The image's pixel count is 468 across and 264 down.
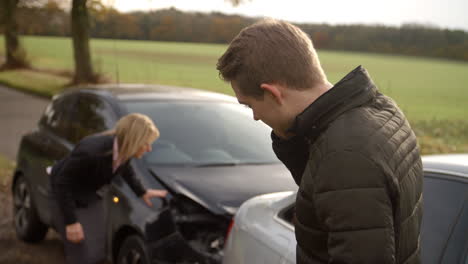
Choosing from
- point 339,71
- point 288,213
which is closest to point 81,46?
point 339,71

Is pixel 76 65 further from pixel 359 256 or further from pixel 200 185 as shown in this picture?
pixel 359 256

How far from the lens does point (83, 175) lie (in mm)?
4109

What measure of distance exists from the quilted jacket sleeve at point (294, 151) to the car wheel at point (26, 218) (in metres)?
4.37

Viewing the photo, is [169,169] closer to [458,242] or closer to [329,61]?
[458,242]

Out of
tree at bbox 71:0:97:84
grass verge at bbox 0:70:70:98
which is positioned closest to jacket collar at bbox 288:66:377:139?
tree at bbox 71:0:97:84

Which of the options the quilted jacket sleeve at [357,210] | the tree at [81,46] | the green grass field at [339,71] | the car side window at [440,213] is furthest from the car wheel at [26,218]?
the tree at [81,46]

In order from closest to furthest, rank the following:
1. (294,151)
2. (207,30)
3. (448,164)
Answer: (294,151) < (448,164) < (207,30)

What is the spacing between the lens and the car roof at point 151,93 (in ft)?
17.9

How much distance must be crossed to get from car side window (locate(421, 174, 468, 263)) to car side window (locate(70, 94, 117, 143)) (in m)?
3.14

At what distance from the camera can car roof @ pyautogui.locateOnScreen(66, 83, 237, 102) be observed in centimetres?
544

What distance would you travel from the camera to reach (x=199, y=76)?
30062 mm

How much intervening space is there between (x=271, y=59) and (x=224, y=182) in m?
2.83

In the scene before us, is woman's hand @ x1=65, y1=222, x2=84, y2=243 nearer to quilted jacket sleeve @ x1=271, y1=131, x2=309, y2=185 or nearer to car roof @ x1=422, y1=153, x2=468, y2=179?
car roof @ x1=422, y1=153, x2=468, y2=179

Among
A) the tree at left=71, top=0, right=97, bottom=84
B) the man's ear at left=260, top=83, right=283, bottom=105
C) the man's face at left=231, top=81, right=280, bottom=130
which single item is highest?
the man's ear at left=260, top=83, right=283, bottom=105
